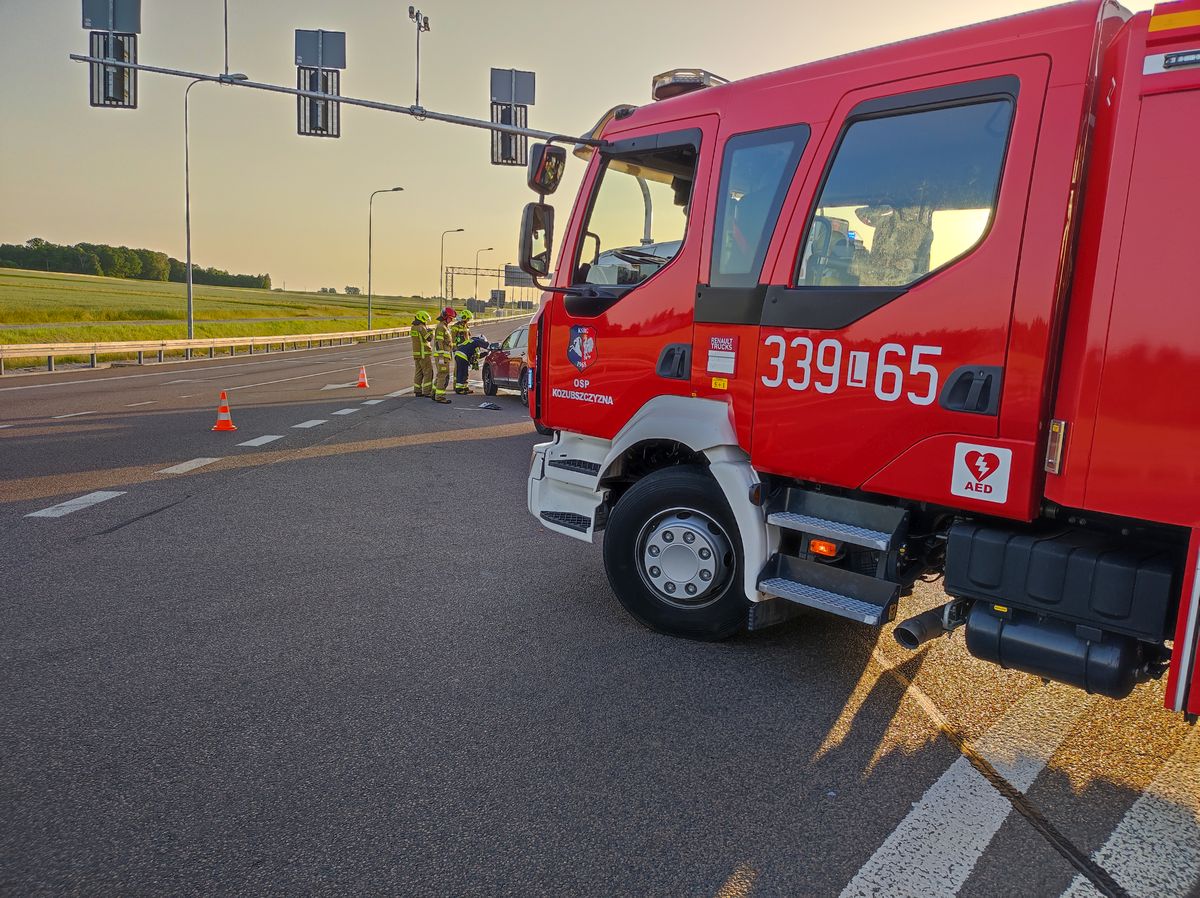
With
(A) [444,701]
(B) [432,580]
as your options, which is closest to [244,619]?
(B) [432,580]

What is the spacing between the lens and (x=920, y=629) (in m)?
3.57

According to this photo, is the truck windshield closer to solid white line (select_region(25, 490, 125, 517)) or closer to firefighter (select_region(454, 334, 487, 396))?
solid white line (select_region(25, 490, 125, 517))

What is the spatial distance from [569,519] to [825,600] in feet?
6.00

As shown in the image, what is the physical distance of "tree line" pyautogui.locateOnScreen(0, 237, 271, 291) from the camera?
11175cm

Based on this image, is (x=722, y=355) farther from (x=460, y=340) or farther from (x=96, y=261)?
(x=96, y=261)

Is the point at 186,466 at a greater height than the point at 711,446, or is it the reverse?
the point at 711,446

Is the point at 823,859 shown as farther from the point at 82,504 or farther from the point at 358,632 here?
the point at 82,504

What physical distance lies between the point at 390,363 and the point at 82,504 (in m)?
23.1

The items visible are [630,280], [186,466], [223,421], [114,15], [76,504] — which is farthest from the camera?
[114,15]

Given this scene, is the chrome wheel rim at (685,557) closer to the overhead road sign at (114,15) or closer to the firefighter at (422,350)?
the firefighter at (422,350)

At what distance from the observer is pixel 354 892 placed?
2410mm

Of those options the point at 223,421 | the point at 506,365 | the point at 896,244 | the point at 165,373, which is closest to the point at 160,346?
the point at 165,373

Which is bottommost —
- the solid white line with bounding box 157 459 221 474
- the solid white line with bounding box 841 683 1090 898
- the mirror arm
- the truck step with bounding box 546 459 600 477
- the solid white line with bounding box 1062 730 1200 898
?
the solid white line with bounding box 157 459 221 474

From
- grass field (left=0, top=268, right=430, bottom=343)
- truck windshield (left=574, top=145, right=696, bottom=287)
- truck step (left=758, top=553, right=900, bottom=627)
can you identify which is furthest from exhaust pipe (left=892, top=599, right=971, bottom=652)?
grass field (left=0, top=268, right=430, bottom=343)
